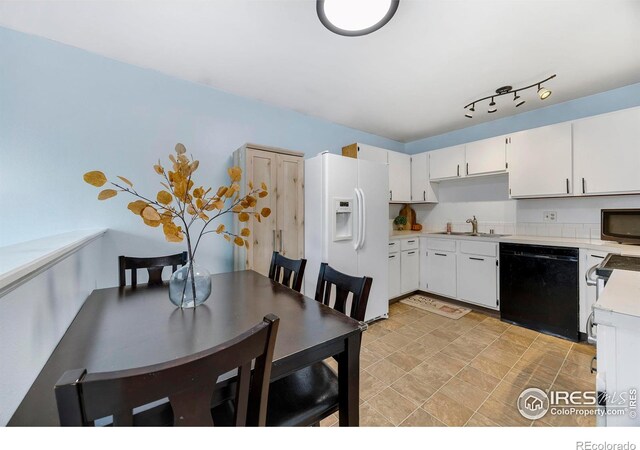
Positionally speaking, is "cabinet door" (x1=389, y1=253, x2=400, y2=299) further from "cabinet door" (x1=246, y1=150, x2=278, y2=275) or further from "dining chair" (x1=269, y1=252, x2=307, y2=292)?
"dining chair" (x1=269, y1=252, x2=307, y2=292)

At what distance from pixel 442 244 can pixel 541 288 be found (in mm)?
1125

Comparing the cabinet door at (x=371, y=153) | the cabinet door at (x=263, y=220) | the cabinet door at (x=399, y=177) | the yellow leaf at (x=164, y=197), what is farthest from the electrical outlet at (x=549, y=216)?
the yellow leaf at (x=164, y=197)

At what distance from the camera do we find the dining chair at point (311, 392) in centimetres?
99

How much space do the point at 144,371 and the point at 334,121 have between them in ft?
11.2

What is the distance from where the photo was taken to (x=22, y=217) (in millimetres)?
1766

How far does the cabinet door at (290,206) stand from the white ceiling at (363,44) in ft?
2.47

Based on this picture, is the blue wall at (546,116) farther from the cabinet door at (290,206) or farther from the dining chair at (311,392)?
the dining chair at (311,392)

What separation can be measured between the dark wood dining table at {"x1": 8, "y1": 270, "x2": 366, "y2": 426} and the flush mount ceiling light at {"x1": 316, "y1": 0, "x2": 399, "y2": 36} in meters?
1.61

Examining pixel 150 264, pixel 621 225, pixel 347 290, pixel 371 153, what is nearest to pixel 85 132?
pixel 150 264

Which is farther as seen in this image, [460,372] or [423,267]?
[423,267]

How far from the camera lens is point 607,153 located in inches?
97.4

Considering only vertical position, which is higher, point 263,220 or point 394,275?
point 263,220

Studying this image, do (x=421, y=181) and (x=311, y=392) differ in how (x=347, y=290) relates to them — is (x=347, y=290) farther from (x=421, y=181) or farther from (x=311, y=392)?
(x=421, y=181)
